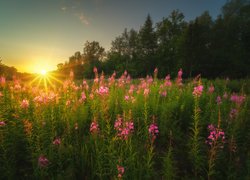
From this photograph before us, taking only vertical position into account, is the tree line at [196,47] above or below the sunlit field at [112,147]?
above

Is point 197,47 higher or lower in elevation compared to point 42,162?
higher

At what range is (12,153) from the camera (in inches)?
116

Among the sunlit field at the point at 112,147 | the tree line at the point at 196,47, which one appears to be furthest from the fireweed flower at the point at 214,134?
the tree line at the point at 196,47

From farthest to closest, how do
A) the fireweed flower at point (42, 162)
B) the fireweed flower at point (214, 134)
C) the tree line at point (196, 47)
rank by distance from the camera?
the tree line at point (196, 47) → the fireweed flower at point (42, 162) → the fireweed flower at point (214, 134)

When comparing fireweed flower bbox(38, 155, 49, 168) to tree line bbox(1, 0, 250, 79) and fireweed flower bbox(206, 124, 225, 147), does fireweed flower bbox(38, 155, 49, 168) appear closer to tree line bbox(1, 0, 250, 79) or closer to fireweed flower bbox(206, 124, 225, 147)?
fireweed flower bbox(206, 124, 225, 147)

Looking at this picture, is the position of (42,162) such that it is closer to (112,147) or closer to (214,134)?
(112,147)

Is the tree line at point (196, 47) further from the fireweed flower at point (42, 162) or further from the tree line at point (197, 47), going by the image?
the fireweed flower at point (42, 162)

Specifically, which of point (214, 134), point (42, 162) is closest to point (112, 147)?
point (42, 162)

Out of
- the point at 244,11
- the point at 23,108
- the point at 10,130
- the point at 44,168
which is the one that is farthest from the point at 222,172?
the point at 244,11

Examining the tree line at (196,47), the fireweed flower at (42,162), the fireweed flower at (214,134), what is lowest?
the fireweed flower at (42,162)

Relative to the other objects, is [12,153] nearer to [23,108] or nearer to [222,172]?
[23,108]

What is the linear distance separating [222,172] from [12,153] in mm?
3442

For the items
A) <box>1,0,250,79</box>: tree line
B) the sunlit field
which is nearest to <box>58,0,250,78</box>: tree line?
<box>1,0,250,79</box>: tree line

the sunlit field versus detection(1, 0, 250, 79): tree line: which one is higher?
detection(1, 0, 250, 79): tree line
